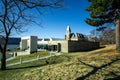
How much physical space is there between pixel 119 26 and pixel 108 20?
3.66m

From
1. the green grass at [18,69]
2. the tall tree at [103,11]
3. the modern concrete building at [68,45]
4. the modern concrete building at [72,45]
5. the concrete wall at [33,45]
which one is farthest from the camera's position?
the concrete wall at [33,45]

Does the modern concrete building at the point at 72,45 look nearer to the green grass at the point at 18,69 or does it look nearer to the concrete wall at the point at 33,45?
the concrete wall at the point at 33,45

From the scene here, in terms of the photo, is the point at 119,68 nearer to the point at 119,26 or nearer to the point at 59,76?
the point at 59,76

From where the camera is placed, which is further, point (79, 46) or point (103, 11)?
point (79, 46)

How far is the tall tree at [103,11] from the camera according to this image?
74.7 feet

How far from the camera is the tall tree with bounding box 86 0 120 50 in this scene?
22.8 metres

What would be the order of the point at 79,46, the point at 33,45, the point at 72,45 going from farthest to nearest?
the point at 33,45, the point at 79,46, the point at 72,45

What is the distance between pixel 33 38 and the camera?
63594 millimetres

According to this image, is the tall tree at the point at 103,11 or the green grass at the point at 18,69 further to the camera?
the tall tree at the point at 103,11

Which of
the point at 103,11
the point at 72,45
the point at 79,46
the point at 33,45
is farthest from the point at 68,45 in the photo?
the point at 103,11

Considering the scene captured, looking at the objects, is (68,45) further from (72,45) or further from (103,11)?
(103,11)

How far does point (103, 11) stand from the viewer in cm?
2345

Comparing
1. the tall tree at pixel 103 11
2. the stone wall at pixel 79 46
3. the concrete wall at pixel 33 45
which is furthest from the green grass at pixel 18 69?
the concrete wall at pixel 33 45

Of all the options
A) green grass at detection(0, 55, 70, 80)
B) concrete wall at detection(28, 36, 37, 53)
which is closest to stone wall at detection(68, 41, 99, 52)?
concrete wall at detection(28, 36, 37, 53)
